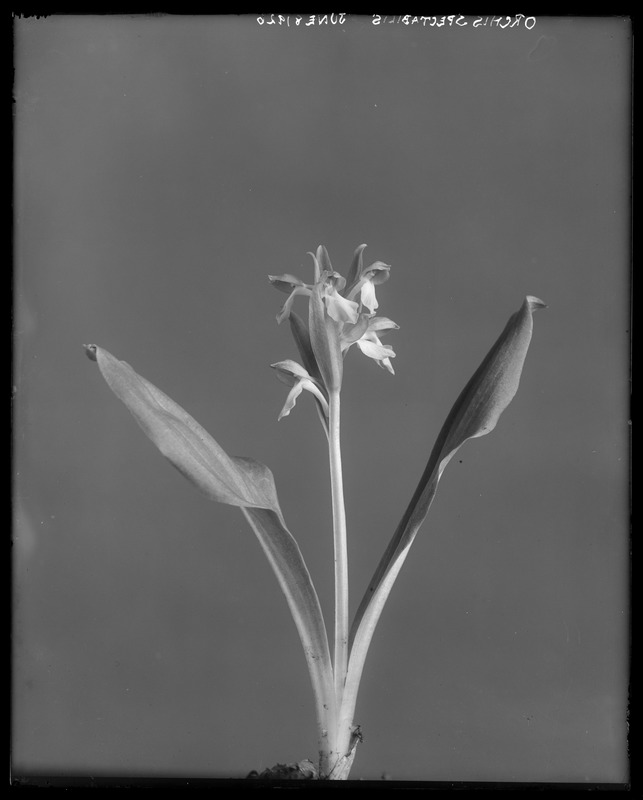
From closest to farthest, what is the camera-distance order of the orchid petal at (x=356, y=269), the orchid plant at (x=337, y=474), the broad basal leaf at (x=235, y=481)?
the broad basal leaf at (x=235, y=481) → the orchid plant at (x=337, y=474) → the orchid petal at (x=356, y=269)

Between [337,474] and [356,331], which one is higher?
[356,331]

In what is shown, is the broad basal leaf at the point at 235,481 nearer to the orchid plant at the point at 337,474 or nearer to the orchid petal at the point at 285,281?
the orchid plant at the point at 337,474

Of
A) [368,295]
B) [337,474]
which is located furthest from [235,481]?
[368,295]

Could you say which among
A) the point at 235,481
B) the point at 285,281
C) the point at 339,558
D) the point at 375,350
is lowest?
the point at 339,558

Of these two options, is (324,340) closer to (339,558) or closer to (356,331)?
(356,331)

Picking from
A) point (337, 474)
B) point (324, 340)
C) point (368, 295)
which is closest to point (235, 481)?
point (337, 474)

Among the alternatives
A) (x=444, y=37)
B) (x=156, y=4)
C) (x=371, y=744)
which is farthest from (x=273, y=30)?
(x=371, y=744)

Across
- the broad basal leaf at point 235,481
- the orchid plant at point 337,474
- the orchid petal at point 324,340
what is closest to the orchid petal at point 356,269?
the orchid plant at point 337,474

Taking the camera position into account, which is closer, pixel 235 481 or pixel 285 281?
pixel 235 481

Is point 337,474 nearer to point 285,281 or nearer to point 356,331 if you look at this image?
point 356,331
